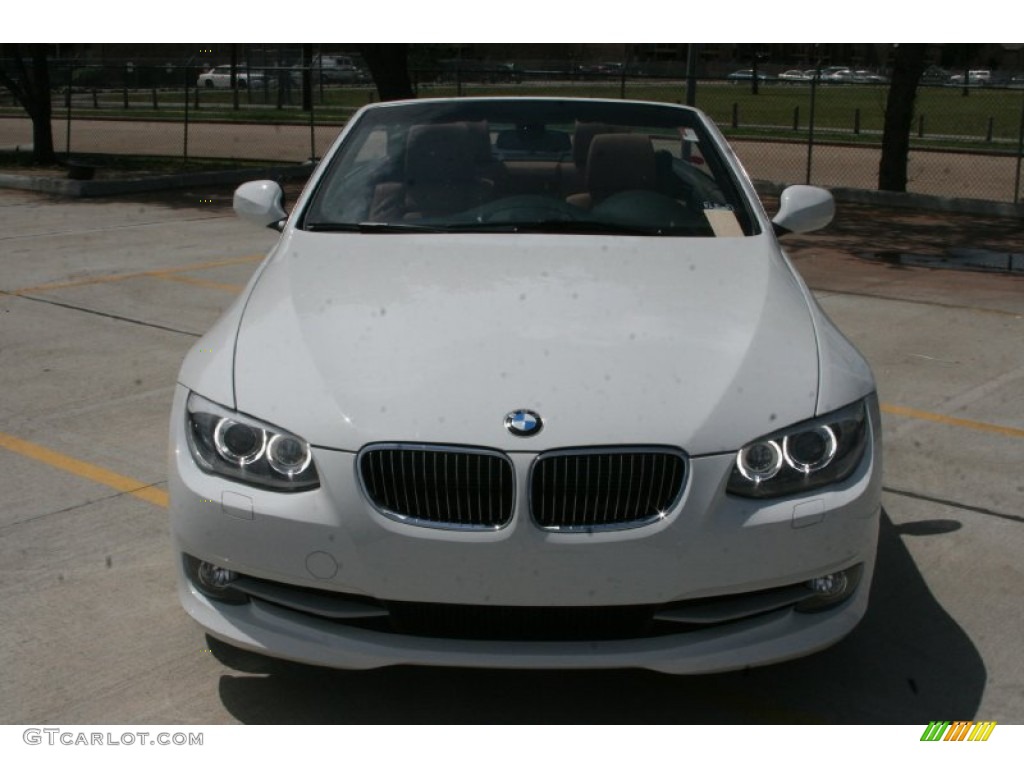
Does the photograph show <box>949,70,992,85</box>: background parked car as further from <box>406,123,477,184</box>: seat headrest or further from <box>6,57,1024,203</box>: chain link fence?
<box>406,123,477,184</box>: seat headrest

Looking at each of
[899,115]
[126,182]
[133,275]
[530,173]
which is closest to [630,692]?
[530,173]

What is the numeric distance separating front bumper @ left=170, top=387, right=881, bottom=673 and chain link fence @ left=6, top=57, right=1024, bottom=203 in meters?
13.8

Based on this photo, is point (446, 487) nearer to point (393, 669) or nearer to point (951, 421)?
point (393, 669)

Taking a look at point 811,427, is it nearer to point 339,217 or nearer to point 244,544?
point 244,544

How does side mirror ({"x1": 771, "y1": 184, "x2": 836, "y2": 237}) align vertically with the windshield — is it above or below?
below

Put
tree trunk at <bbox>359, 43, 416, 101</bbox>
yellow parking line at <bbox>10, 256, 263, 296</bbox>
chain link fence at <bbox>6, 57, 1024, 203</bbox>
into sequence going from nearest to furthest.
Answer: yellow parking line at <bbox>10, 256, 263, 296</bbox> → tree trunk at <bbox>359, 43, 416, 101</bbox> → chain link fence at <bbox>6, 57, 1024, 203</bbox>

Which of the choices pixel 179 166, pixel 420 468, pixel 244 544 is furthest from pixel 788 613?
pixel 179 166

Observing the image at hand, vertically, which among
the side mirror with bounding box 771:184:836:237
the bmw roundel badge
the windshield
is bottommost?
the bmw roundel badge

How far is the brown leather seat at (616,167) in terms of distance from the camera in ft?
16.1

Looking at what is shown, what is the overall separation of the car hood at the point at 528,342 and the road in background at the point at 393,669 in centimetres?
87
